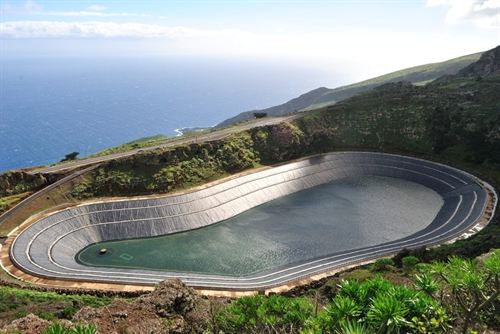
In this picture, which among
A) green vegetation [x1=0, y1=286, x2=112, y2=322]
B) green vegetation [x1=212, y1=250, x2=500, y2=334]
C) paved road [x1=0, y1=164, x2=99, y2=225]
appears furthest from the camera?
paved road [x1=0, y1=164, x2=99, y2=225]

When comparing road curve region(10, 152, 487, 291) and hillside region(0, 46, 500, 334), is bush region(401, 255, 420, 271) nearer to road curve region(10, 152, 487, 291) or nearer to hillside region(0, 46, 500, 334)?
hillside region(0, 46, 500, 334)

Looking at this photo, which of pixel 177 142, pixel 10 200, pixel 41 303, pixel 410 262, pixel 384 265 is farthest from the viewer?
pixel 177 142

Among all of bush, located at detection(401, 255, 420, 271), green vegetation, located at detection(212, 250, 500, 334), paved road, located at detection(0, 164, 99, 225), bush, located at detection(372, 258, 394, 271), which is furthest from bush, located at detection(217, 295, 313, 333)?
paved road, located at detection(0, 164, 99, 225)

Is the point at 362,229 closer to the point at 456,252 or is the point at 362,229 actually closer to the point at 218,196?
the point at 456,252

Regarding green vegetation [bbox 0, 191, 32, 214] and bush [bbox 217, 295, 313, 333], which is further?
green vegetation [bbox 0, 191, 32, 214]

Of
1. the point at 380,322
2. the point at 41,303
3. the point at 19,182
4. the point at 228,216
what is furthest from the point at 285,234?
the point at 380,322

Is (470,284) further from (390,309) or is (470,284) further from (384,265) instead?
(384,265)

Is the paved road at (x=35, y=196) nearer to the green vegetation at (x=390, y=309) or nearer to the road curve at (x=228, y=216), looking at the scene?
the road curve at (x=228, y=216)
